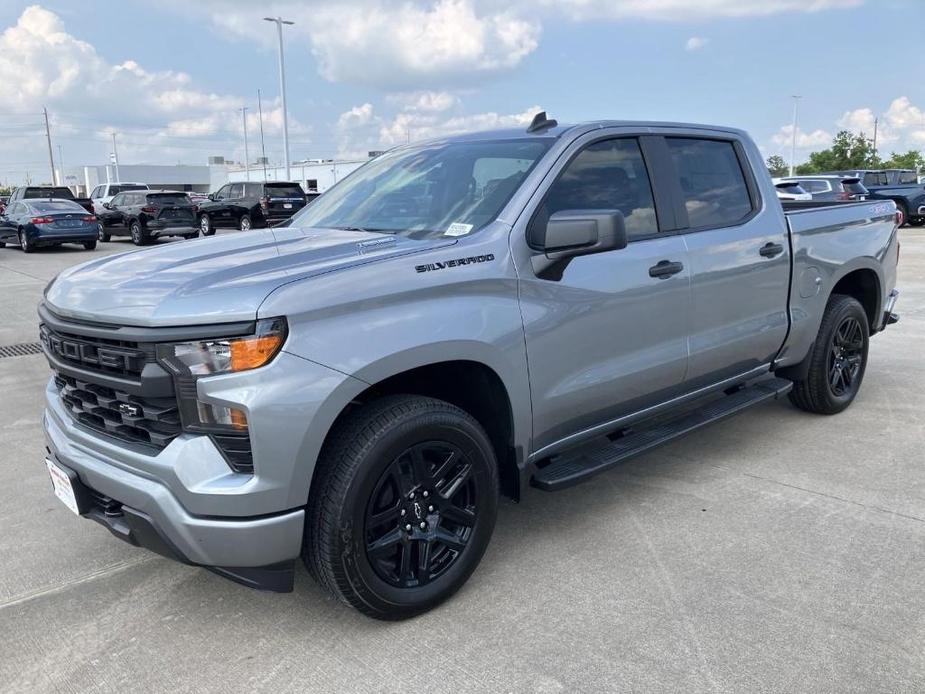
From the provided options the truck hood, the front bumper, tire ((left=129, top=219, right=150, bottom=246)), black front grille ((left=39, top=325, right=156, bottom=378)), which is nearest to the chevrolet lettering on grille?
black front grille ((left=39, top=325, right=156, bottom=378))

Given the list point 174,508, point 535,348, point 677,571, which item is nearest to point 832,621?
point 677,571

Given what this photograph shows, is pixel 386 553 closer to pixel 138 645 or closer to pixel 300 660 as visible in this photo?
pixel 300 660

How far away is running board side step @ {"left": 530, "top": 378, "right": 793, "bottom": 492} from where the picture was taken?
3.34 m

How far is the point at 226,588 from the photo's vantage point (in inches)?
128

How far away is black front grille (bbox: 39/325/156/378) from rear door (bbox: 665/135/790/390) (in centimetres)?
262

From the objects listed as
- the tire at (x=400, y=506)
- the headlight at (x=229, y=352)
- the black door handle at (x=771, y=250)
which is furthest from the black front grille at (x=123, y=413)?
the black door handle at (x=771, y=250)

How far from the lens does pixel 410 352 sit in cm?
275

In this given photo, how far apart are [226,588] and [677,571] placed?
1.91 metres

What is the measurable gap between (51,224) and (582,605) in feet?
64.3

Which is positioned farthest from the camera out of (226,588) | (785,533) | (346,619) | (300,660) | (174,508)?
(785,533)

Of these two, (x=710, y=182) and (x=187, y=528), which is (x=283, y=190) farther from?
(x=187, y=528)

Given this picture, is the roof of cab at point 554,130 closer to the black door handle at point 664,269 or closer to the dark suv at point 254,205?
A: the black door handle at point 664,269

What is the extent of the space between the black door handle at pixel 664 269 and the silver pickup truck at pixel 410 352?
0.06ft

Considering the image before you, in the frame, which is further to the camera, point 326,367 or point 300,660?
point 300,660
